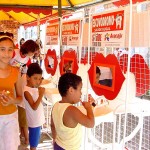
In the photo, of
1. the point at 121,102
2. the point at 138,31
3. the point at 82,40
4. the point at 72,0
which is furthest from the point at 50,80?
the point at 138,31

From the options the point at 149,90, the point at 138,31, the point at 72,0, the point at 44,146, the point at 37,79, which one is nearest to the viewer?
the point at 138,31

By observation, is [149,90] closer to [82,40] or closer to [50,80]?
[82,40]

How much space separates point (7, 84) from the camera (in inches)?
82.9

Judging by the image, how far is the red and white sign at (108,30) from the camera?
1.92 m

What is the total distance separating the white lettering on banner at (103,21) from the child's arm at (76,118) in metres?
0.66

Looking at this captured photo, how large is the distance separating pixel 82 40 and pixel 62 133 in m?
1.32

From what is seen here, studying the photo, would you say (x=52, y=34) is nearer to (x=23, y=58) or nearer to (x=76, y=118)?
(x=23, y=58)

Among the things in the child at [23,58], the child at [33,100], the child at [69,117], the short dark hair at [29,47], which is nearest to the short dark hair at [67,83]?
the child at [69,117]

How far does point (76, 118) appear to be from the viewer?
175cm

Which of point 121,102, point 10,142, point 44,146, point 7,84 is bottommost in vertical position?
point 44,146

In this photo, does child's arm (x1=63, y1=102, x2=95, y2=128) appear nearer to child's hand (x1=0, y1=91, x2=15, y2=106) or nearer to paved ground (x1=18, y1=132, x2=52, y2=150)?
child's hand (x1=0, y1=91, x2=15, y2=106)

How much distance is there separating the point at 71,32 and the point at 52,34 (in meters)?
0.83

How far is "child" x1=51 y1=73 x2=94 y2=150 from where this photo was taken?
69.7 inches

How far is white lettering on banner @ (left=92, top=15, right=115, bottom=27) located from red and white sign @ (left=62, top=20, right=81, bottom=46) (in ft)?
2.02
